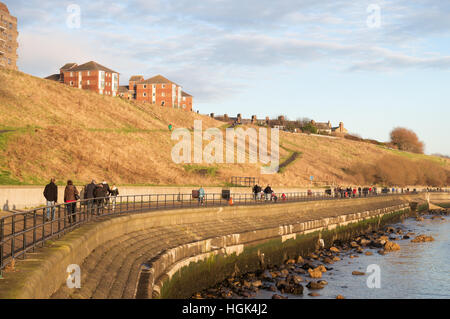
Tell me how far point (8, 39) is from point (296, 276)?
11256 cm

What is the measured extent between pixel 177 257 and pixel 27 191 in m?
12.0

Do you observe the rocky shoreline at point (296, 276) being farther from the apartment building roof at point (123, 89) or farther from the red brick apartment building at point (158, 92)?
the apartment building roof at point (123, 89)

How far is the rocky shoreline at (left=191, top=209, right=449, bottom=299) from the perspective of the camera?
24484mm

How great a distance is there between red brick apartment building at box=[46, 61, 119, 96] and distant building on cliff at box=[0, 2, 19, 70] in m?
14.5

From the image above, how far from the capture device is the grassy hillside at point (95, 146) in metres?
52.2

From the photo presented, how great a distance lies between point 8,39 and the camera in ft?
390

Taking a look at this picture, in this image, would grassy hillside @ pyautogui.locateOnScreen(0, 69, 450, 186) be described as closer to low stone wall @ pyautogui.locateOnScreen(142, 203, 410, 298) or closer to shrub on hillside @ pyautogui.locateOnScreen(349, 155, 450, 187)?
shrub on hillside @ pyautogui.locateOnScreen(349, 155, 450, 187)

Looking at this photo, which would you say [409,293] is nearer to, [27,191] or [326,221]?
[326,221]

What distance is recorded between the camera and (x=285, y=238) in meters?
Result: 36.1
